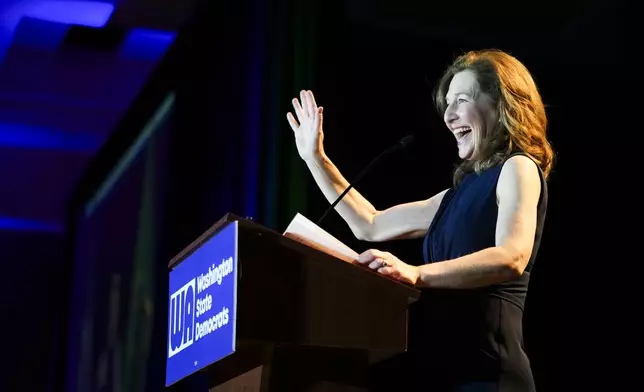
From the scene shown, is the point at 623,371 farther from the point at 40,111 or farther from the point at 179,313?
the point at 40,111

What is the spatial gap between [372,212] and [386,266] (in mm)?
807

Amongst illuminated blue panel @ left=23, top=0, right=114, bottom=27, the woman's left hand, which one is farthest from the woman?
illuminated blue panel @ left=23, top=0, right=114, bottom=27

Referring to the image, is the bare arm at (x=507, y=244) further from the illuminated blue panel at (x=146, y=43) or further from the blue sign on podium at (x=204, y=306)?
the illuminated blue panel at (x=146, y=43)

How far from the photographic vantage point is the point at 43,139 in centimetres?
558

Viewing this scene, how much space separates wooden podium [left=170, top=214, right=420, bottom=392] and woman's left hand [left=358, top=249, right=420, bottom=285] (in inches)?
0.9

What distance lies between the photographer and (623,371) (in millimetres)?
3262

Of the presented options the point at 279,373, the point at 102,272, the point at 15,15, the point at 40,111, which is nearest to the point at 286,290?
the point at 279,373

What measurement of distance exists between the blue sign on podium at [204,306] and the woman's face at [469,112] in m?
0.68

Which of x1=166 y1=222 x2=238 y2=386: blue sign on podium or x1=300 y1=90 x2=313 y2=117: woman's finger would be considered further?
x1=300 y1=90 x2=313 y2=117: woman's finger

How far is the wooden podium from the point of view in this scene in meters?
1.67

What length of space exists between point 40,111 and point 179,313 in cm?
374

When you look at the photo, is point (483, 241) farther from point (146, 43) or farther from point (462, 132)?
point (146, 43)

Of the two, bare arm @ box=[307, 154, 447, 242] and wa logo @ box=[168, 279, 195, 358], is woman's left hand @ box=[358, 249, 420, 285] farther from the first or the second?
bare arm @ box=[307, 154, 447, 242]

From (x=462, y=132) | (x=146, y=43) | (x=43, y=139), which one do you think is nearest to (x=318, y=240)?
(x=462, y=132)
